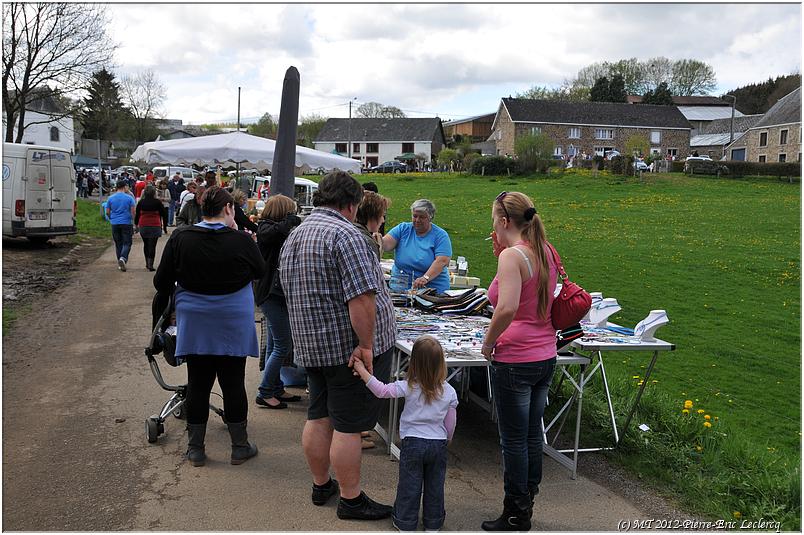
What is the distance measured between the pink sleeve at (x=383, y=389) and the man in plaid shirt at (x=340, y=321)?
0.25 feet

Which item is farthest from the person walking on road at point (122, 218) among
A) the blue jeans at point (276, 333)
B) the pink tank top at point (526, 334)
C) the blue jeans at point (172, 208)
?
the pink tank top at point (526, 334)

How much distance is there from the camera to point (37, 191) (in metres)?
16.6

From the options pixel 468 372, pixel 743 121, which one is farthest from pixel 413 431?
pixel 743 121

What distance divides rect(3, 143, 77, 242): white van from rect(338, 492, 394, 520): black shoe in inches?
598

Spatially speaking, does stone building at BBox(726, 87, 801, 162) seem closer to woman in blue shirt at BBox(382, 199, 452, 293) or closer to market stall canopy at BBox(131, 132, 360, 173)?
market stall canopy at BBox(131, 132, 360, 173)

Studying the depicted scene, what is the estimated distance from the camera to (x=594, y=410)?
5758mm

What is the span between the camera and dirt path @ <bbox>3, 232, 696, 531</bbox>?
12.7 feet

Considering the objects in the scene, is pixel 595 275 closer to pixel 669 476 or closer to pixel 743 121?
pixel 669 476

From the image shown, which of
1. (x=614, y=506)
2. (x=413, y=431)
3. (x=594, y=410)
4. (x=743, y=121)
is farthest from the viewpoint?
(x=743, y=121)

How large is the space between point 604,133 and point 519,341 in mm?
77461

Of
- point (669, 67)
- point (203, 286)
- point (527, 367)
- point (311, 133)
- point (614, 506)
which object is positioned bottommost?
point (614, 506)

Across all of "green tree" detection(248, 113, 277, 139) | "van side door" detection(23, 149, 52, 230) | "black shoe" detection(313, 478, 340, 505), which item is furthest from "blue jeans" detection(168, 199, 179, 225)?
"green tree" detection(248, 113, 277, 139)

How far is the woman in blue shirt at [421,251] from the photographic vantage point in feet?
19.9

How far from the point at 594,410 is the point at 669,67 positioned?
112 metres
